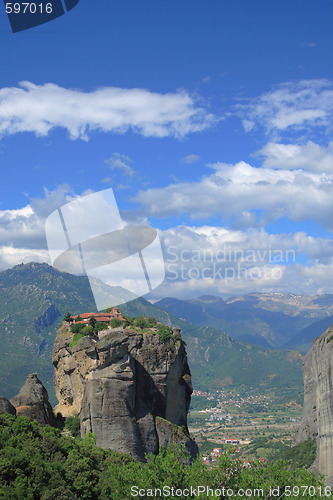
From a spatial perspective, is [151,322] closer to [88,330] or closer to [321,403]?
[88,330]

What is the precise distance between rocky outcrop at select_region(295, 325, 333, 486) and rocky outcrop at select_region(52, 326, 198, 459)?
17707 mm

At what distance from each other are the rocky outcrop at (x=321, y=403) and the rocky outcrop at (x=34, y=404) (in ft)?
91.5

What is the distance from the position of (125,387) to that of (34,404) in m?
6.87

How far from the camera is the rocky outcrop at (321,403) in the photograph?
5031 centimetres

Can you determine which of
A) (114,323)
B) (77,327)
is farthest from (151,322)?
(77,327)

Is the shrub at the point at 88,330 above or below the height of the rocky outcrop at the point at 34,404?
above

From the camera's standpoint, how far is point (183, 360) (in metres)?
43.9

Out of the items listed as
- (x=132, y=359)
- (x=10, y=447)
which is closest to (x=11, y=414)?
(x=10, y=447)

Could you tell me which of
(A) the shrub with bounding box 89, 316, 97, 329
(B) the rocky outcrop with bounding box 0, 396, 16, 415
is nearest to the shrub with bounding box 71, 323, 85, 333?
(A) the shrub with bounding box 89, 316, 97, 329

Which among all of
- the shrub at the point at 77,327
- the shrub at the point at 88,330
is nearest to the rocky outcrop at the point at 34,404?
the shrub at the point at 88,330

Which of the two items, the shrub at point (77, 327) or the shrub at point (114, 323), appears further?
the shrub at point (114, 323)

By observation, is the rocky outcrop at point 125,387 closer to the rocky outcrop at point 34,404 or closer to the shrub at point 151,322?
the rocky outcrop at point 34,404

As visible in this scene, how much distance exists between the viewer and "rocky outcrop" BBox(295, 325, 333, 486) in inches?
1981

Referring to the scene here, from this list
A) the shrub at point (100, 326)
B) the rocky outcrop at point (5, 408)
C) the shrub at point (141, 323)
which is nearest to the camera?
the rocky outcrop at point (5, 408)
